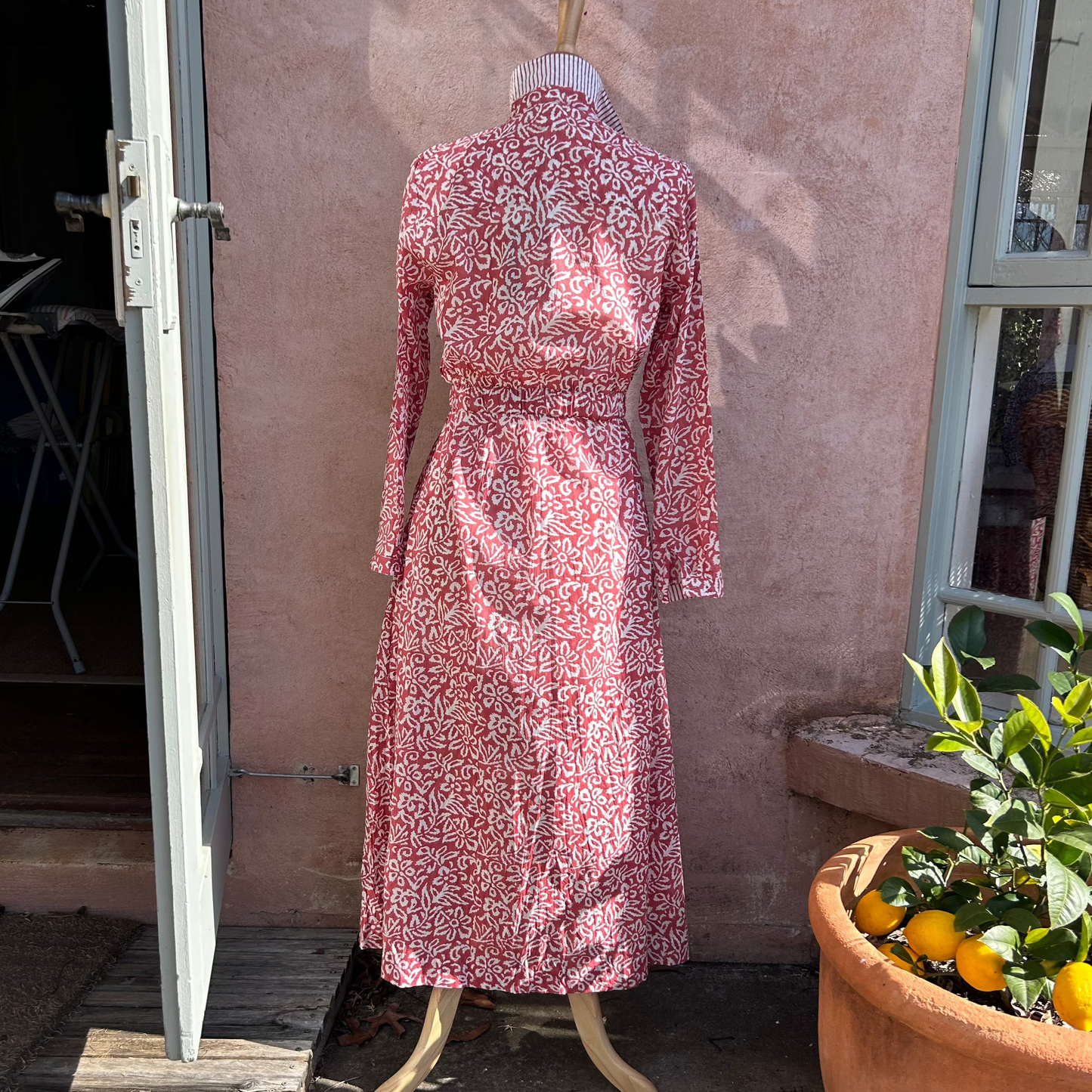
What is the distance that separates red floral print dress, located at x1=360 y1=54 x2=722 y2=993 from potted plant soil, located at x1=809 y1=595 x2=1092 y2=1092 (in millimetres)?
437

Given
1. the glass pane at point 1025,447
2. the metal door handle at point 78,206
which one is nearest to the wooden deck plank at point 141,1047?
the metal door handle at point 78,206

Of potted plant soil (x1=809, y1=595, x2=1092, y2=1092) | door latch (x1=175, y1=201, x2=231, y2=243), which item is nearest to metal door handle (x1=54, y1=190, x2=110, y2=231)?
door latch (x1=175, y1=201, x2=231, y2=243)

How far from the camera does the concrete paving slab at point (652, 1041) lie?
6.67 ft

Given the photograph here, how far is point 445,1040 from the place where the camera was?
1951mm

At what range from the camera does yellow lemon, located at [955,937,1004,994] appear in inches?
56.9

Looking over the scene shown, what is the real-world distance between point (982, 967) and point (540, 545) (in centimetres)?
95

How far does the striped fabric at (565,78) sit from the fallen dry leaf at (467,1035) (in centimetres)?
188

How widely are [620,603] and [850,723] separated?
81 centimetres

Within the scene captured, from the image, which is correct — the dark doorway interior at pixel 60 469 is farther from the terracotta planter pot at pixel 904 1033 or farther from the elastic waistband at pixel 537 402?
the terracotta planter pot at pixel 904 1033

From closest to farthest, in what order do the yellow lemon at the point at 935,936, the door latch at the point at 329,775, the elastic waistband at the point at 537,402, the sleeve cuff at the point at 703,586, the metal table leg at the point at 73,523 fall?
1. the yellow lemon at the point at 935,936
2. the elastic waistband at the point at 537,402
3. the sleeve cuff at the point at 703,586
4. the door latch at the point at 329,775
5. the metal table leg at the point at 73,523

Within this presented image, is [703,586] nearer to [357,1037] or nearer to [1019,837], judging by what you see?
[1019,837]

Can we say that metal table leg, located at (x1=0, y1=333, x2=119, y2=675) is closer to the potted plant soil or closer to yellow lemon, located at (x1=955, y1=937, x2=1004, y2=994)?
the potted plant soil

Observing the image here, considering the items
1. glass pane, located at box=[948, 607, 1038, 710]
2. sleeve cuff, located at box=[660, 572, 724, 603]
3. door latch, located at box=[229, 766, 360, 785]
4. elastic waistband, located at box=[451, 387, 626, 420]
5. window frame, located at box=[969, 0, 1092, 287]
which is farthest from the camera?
door latch, located at box=[229, 766, 360, 785]

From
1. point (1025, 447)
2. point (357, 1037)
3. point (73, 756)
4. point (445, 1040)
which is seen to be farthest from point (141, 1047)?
point (1025, 447)
